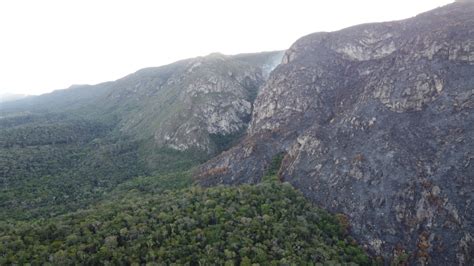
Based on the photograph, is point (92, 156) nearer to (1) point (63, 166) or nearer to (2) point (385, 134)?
(1) point (63, 166)

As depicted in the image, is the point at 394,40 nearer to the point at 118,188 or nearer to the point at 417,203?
the point at 417,203

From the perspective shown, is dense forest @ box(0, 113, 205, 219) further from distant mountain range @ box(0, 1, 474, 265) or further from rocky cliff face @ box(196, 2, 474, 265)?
rocky cliff face @ box(196, 2, 474, 265)

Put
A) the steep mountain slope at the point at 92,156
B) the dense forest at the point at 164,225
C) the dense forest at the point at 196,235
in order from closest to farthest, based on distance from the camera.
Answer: the dense forest at the point at 196,235 < the dense forest at the point at 164,225 < the steep mountain slope at the point at 92,156

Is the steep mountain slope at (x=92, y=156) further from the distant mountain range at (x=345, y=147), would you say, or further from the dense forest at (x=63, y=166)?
the distant mountain range at (x=345, y=147)

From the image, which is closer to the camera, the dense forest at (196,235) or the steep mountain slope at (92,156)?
the dense forest at (196,235)

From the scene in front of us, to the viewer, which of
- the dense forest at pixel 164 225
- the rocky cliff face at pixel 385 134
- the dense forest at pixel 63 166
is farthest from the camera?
the dense forest at pixel 63 166

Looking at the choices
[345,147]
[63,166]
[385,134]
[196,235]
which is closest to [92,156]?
[63,166]

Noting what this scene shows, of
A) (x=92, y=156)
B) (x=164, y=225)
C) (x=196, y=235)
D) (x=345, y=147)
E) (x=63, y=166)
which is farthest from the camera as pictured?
(x=92, y=156)

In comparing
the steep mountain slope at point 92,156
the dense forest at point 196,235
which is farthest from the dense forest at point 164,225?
the steep mountain slope at point 92,156

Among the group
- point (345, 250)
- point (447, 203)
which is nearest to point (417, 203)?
point (447, 203)
